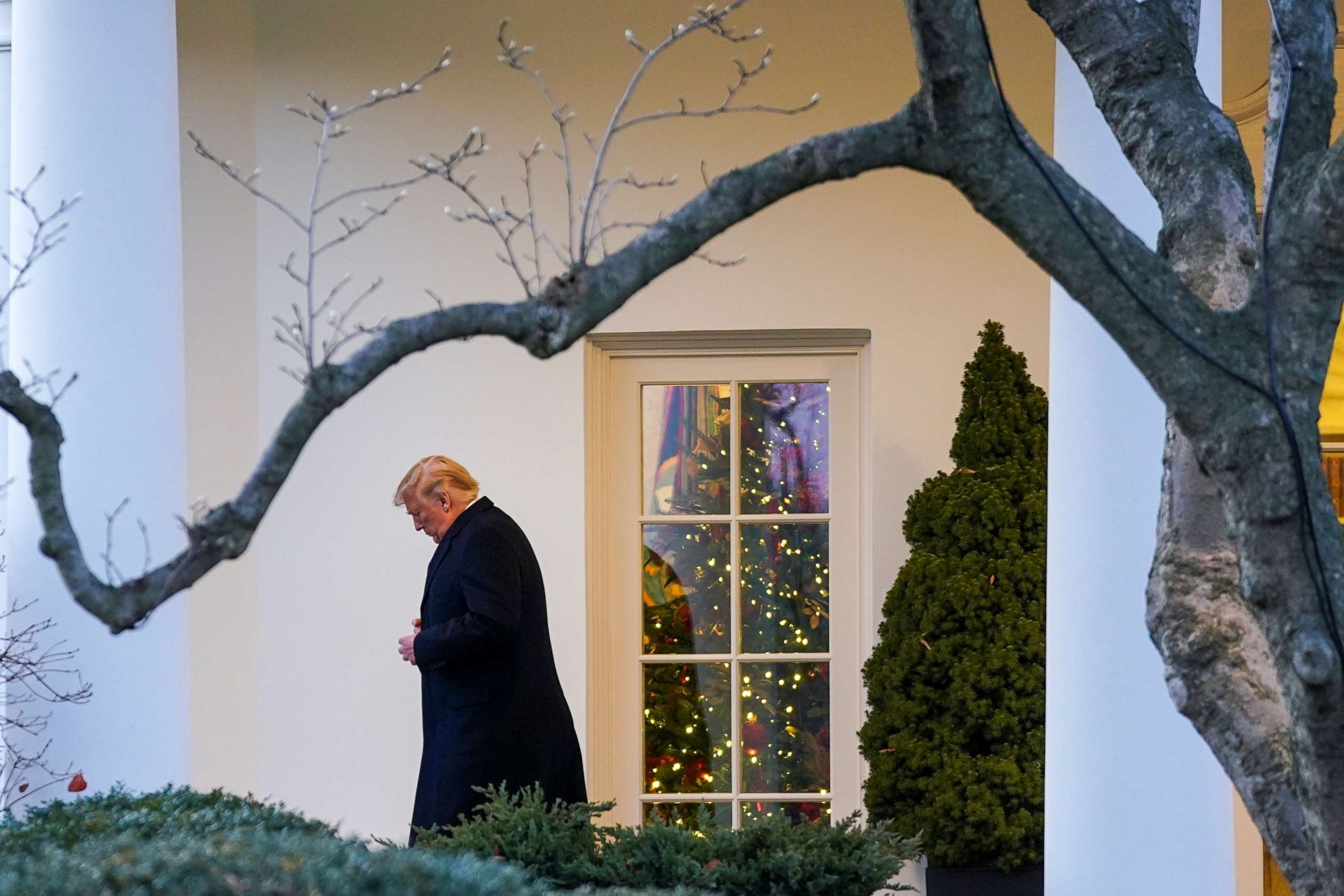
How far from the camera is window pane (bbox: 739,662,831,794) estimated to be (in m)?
6.12

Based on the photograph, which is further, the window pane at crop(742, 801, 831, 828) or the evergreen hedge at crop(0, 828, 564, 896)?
the window pane at crop(742, 801, 831, 828)

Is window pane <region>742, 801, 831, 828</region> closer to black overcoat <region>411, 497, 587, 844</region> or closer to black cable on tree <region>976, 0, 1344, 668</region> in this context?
black overcoat <region>411, 497, 587, 844</region>

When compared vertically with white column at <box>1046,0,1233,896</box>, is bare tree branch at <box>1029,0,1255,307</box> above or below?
above

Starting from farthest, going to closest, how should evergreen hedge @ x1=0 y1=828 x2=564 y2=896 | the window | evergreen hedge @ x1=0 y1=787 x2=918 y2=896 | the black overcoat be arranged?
the window, the black overcoat, evergreen hedge @ x1=0 y1=787 x2=918 y2=896, evergreen hedge @ x1=0 y1=828 x2=564 y2=896

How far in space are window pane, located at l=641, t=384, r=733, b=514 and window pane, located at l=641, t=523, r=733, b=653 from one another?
10cm

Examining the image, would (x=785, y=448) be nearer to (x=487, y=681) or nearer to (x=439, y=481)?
(x=439, y=481)

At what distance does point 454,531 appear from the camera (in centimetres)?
448

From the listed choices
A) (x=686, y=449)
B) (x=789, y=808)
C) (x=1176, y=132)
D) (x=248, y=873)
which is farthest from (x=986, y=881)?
(x=248, y=873)

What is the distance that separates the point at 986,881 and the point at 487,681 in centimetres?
200

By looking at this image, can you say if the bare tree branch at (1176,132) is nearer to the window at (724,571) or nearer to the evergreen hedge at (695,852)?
the evergreen hedge at (695,852)

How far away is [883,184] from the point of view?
599 centimetres

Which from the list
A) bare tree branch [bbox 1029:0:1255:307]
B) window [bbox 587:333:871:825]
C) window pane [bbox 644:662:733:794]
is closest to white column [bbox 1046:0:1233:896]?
bare tree branch [bbox 1029:0:1255:307]

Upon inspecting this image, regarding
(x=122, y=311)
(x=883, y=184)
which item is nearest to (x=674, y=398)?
(x=883, y=184)

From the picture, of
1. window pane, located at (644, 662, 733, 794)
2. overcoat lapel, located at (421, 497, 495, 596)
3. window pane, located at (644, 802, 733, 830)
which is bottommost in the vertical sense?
window pane, located at (644, 802, 733, 830)
